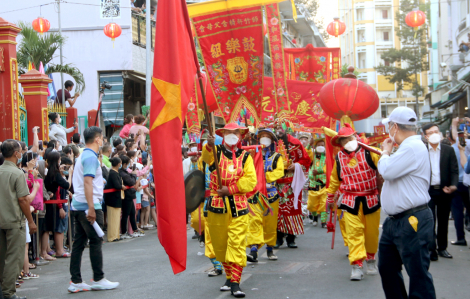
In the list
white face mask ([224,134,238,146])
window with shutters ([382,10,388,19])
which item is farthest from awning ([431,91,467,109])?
window with shutters ([382,10,388,19])

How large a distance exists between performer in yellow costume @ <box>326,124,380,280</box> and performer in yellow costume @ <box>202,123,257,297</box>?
1374mm

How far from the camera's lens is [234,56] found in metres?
8.48

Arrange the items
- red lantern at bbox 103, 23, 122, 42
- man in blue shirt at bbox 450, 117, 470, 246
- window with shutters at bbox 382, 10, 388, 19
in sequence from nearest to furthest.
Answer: man in blue shirt at bbox 450, 117, 470, 246, red lantern at bbox 103, 23, 122, 42, window with shutters at bbox 382, 10, 388, 19

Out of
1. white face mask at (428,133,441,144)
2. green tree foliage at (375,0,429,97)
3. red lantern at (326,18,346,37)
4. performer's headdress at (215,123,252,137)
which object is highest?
green tree foliage at (375,0,429,97)

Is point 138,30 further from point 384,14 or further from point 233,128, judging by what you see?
point 384,14

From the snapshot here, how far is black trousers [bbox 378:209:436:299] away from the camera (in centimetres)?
485

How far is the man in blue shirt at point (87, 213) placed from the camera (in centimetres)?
711

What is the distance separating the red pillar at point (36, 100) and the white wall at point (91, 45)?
28.2 feet

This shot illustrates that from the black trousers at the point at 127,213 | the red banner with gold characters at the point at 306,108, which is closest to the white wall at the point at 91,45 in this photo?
the red banner with gold characters at the point at 306,108

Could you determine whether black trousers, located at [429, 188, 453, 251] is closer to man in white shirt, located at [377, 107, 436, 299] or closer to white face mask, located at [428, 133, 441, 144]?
white face mask, located at [428, 133, 441, 144]

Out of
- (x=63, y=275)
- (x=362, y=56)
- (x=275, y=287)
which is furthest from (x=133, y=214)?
(x=362, y=56)

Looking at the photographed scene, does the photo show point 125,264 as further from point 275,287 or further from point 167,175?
point 167,175

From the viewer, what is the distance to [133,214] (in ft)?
41.3

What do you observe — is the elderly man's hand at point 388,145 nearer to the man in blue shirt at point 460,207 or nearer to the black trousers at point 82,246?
the black trousers at point 82,246
